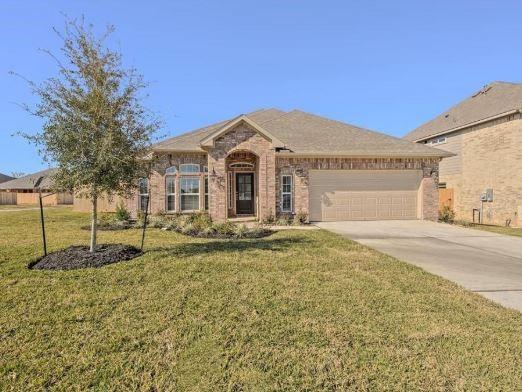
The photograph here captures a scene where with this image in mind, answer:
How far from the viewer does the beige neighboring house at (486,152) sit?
16828mm

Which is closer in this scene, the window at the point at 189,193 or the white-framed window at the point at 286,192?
the white-framed window at the point at 286,192

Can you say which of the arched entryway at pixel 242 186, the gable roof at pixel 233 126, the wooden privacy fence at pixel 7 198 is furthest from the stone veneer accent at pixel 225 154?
the wooden privacy fence at pixel 7 198

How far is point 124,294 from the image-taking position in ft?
17.7

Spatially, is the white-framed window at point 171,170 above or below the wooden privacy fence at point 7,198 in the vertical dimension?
above

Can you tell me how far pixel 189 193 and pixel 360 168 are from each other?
857 centimetres

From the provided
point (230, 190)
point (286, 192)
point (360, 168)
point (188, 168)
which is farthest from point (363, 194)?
point (188, 168)

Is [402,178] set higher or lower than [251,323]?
higher

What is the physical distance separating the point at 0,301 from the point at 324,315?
492cm

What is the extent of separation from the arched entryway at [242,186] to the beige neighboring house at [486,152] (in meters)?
13.0

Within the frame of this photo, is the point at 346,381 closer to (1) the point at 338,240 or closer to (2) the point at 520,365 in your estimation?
(2) the point at 520,365

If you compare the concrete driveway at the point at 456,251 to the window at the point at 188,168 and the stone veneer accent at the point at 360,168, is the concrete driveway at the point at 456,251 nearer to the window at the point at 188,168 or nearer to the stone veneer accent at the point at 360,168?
the stone veneer accent at the point at 360,168

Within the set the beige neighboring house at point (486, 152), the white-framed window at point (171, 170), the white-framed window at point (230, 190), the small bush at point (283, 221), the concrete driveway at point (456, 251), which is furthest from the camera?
the white-framed window at point (230, 190)

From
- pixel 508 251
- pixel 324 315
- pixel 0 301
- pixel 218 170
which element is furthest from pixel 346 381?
pixel 218 170

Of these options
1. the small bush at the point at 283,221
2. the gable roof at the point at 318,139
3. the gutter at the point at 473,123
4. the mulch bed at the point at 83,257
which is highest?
the gutter at the point at 473,123
